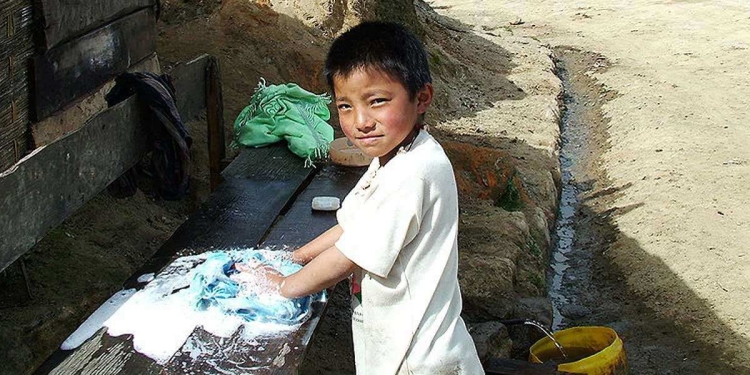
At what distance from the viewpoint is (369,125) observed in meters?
2.71

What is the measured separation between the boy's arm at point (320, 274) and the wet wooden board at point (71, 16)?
2301 mm

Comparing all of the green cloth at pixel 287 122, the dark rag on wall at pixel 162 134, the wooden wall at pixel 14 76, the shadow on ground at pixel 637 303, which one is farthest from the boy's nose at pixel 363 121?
the shadow on ground at pixel 637 303

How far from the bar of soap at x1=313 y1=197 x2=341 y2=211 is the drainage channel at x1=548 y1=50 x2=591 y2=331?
3031mm

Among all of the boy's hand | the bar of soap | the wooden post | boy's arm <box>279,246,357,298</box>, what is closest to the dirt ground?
the wooden post

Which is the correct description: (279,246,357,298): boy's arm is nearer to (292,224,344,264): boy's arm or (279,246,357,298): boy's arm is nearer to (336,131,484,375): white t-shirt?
(336,131,484,375): white t-shirt

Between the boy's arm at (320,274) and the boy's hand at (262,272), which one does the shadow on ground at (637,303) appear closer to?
the boy's hand at (262,272)

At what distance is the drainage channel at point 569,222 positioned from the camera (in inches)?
305

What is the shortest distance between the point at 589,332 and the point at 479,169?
3164mm

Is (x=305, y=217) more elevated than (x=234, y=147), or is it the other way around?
(x=305, y=217)

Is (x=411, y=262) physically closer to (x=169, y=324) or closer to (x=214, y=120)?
(x=169, y=324)

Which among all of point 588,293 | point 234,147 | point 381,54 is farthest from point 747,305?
point 381,54

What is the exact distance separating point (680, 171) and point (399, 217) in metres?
8.05

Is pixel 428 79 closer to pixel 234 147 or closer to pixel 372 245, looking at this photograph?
pixel 372 245

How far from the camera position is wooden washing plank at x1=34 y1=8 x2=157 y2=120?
4.71 metres
